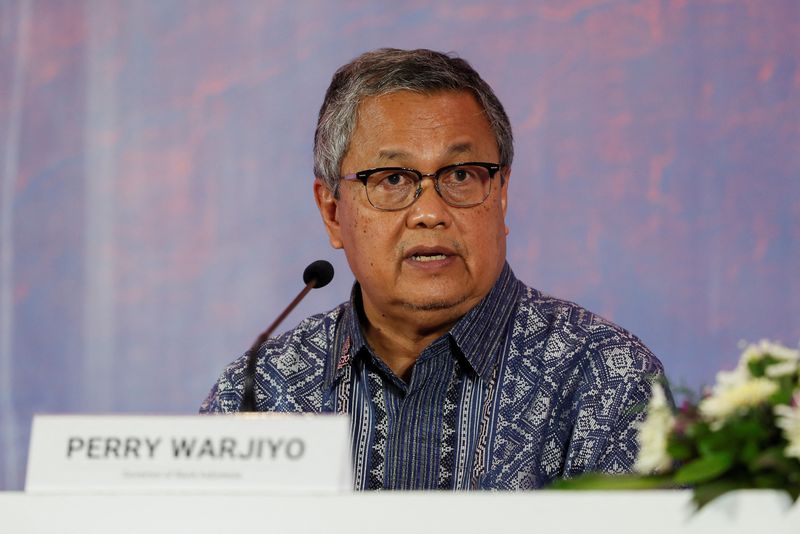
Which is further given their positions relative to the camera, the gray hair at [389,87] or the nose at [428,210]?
the gray hair at [389,87]

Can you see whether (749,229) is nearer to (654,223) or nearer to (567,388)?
(654,223)

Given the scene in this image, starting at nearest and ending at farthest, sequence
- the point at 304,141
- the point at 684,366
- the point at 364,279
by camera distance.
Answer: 1. the point at 364,279
2. the point at 684,366
3. the point at 304,141

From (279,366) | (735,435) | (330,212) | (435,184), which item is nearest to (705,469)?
(735,435)

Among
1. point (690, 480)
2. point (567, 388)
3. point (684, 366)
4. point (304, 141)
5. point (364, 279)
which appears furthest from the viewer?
point (304, 141)

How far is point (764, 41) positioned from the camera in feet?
10.5

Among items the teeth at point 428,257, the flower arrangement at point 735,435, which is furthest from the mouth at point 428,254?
the flower arrangement at point 735,435

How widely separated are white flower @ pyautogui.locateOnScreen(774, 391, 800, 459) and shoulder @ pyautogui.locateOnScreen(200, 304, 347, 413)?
1.33 meters

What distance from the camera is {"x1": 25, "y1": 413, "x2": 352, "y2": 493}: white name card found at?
1.23 m

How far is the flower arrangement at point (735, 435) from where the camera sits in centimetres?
114

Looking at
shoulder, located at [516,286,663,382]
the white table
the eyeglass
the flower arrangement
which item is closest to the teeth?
the eyeglass

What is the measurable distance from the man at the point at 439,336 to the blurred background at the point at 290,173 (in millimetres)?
807

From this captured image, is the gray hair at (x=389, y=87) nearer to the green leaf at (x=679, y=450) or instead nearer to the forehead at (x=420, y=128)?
the forehead at (x=420, y=128)

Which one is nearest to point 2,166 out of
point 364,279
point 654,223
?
point 364,279

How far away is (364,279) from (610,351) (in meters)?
0.51
